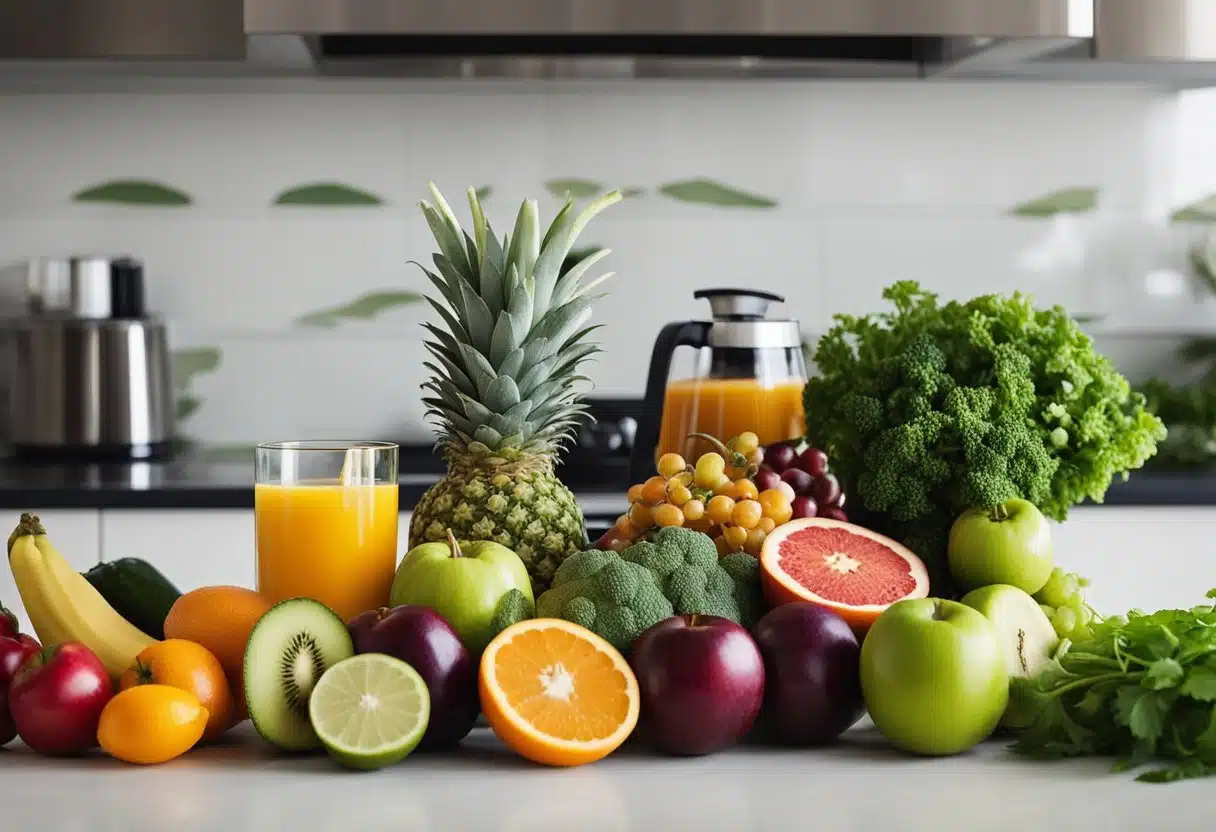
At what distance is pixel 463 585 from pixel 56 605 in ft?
1.19

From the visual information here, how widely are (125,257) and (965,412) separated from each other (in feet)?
8.18

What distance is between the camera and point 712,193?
11.2 feet

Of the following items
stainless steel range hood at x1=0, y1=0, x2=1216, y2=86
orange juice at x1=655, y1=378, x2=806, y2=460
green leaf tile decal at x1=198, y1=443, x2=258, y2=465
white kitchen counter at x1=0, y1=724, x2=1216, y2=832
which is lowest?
white kitchen counter at x1=0, y1=724, x2=1216, y2=832

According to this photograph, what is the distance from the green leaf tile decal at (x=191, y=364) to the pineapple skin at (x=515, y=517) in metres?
2.10

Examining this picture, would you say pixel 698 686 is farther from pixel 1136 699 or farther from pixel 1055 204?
pixel 1055 204

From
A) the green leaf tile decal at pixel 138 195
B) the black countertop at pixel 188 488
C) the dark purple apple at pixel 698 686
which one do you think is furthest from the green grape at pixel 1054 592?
the green leaf tile decal at pixel 138 195

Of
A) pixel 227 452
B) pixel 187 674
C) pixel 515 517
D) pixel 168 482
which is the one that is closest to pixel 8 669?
pixel 187 674

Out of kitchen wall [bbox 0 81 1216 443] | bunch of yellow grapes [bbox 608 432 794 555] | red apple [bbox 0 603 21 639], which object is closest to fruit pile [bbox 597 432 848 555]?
bunch of yellow grapes [bbox 608 432 794 555]

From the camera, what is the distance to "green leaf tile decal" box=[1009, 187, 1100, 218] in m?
3.44

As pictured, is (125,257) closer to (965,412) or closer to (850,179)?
(850,179)

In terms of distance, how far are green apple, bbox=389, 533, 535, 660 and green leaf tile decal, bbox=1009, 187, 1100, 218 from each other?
2.54 metres

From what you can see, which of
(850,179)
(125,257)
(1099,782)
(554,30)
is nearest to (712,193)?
(850,179)

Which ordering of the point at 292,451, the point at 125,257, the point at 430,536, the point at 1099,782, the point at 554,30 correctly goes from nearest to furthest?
1. the point at 1099,782
2. the point at 292,451
3. the point at 430,536
4. the point at 554,30
5. the point at 125,257

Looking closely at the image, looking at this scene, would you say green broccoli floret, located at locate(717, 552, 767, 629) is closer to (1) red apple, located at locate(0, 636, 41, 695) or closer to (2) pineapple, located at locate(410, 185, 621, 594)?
(2) pineapple, located at locate(410, 185, 621, 594)
